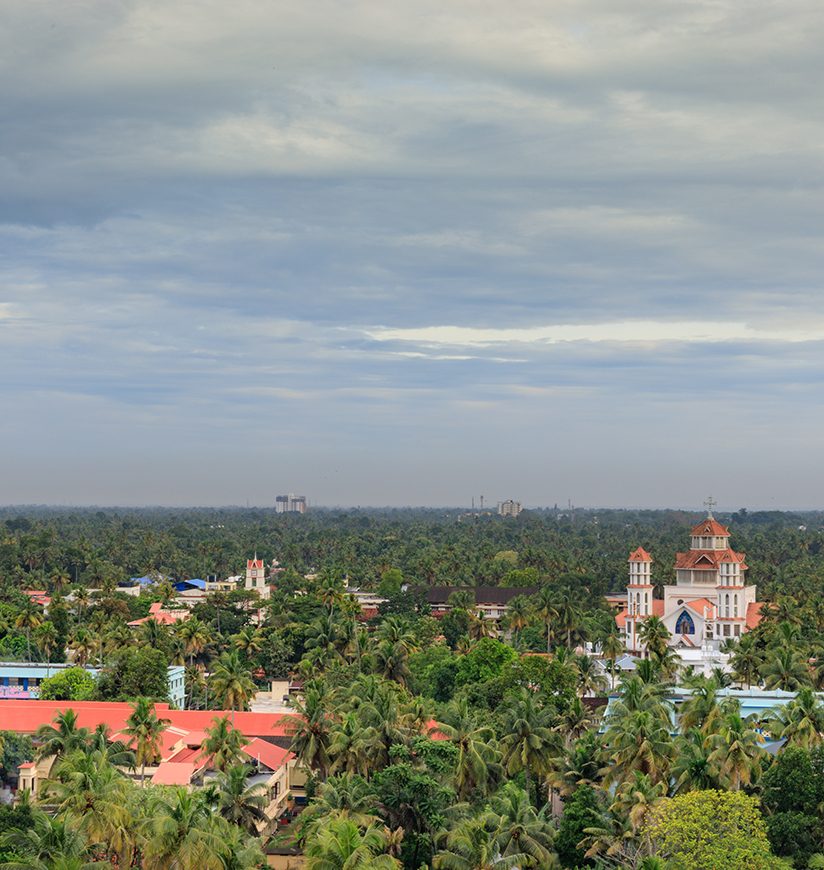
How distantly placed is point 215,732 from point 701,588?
59511mm

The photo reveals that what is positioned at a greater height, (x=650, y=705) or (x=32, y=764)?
(x=650, y=705)

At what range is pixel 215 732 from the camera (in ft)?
171

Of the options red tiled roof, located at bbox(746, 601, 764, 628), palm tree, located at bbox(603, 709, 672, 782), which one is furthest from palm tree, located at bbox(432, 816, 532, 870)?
red tiled roof, located at bbox(746, 601, 764, 628)

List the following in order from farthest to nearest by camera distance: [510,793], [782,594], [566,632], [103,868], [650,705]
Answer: [782,594], [566,632], [650,705], [510,793], [103,868]

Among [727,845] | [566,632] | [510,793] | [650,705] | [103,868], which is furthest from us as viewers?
[566,632]

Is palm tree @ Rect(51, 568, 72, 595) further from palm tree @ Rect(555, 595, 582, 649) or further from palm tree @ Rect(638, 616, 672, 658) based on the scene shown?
palm tree @ Rect(638, 616, 672, 658)

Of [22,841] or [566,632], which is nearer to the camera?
[22,841]

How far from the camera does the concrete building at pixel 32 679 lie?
261ft

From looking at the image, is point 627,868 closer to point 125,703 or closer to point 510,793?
point 510,793

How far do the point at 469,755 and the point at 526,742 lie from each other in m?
3.70

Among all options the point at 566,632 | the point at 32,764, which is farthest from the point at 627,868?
the point at 566,632

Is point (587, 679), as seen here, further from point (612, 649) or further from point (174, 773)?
point (174, 773)

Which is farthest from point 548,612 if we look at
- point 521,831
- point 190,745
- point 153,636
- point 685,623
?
point 521,831

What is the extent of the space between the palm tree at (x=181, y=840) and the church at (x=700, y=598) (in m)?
65.1
